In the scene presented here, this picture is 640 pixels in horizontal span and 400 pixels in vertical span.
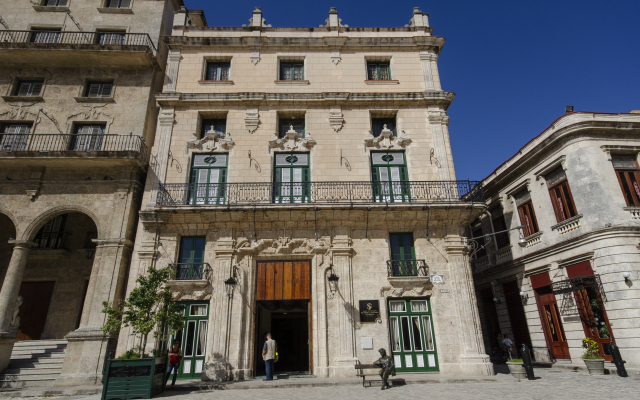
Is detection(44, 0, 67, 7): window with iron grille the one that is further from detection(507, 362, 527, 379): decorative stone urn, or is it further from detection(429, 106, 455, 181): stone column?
detection(507, 362, 527, 379): decorative stone urn

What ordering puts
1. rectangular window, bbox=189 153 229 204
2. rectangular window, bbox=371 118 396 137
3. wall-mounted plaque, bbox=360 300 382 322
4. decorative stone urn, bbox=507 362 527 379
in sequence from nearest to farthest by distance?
decorative stone urn, bbox=507 362 527 379, wall-mounted plaque, bbox=360 300 382 322, rectangular window, bbox=189 153 229 204, rectangular window, bbox=371 118 396 137

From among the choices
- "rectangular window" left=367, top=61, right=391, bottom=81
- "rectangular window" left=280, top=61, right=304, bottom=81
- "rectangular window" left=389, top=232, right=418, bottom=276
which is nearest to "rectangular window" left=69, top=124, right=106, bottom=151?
"rectangular window" left=280, top=61, right=304, bottom=81

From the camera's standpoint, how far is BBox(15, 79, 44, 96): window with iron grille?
17.0 m

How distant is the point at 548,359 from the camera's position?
51.0ft

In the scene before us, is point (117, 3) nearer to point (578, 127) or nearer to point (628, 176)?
point (578, 127)

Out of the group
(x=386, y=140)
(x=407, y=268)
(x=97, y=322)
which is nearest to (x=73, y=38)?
(x=97, y=322)

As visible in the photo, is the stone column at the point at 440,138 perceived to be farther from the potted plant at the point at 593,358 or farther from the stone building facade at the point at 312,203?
the potted plant at the point at 593,358

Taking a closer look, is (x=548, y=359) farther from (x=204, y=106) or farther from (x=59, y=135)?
(x=59, y=135)

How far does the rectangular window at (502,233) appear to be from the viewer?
1905 cm

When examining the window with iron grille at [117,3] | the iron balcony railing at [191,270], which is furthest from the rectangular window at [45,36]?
the iron balcony railing at [191,270]

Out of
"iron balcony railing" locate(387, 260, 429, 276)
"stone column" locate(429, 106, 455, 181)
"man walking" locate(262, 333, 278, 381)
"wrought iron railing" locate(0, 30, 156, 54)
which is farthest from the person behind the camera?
"wrought iron railing" locate(0, 30, 156, 54)

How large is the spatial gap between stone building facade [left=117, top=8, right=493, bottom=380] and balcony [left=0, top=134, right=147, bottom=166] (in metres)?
0.96

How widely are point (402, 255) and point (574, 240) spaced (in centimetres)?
687

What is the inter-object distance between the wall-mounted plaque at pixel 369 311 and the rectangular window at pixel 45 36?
63.4 feet
